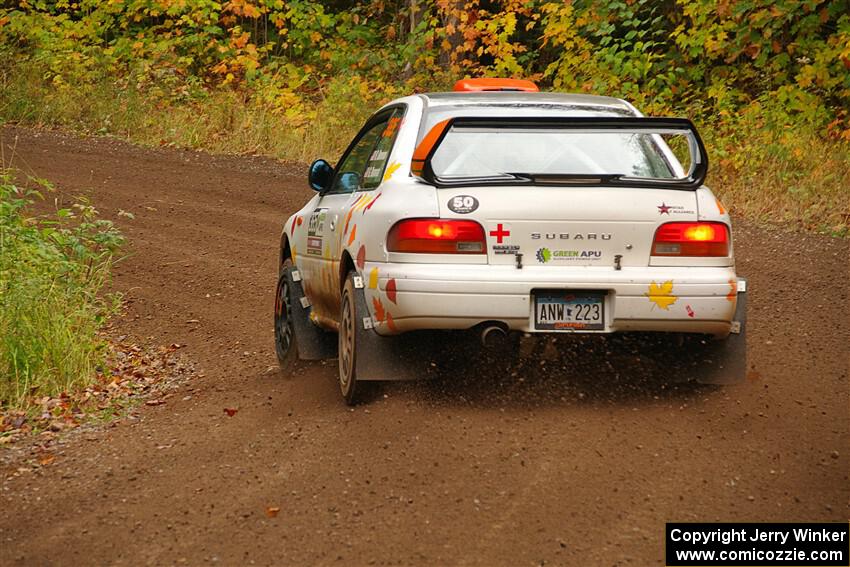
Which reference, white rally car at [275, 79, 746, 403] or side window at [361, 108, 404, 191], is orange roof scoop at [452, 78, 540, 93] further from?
white rally car at [275, 79, 746, 403]

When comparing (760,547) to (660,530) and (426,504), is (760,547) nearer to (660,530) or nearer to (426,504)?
(660,530)

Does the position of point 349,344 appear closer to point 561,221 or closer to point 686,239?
point 561,221

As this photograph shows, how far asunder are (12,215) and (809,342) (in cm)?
542

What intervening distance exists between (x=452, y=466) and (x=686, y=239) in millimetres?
1575

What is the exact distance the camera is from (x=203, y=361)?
8.82 meters

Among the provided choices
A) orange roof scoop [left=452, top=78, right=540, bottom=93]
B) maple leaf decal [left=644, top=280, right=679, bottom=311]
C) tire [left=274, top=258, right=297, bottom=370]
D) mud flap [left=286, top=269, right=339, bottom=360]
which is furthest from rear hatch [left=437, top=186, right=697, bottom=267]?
tire [left=274, top=258, right=297, bottom=370]

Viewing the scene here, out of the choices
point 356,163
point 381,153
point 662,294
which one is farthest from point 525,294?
point 356,163

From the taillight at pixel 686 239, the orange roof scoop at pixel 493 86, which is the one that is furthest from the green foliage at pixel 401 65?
the taillight at pixel 686 239

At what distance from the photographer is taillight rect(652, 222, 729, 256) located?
19.5ft

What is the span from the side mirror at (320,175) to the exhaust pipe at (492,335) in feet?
6.68

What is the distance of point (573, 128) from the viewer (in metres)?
5.79

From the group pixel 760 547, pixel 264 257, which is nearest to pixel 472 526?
pixel 760 547

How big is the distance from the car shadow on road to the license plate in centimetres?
44

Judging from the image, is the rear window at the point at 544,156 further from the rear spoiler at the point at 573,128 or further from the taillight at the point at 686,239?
the taillight at the point at 686,239
